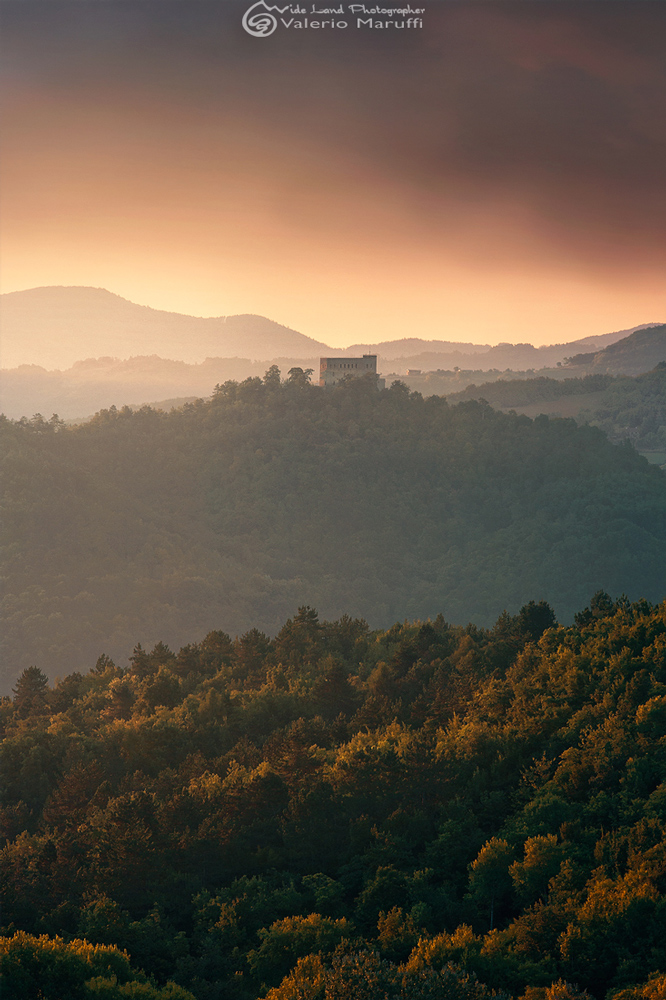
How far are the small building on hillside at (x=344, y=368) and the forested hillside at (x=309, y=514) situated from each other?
3.14m

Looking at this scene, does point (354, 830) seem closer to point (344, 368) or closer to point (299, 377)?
point (344, 368)

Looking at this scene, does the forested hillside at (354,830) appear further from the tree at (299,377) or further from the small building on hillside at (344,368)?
the tree at (299,377)

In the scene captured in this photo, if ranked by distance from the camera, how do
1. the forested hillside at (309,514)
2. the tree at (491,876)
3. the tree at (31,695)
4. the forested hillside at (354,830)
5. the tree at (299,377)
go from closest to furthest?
the forested hillside at (354,830)
the tree at (491,876)
the tree at (31,695)
the forested hillside at (309,514)
the tree at (299,377)

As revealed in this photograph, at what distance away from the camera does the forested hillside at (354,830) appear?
73.8 feet

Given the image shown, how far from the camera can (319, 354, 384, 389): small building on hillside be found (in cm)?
16112

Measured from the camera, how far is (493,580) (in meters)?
148

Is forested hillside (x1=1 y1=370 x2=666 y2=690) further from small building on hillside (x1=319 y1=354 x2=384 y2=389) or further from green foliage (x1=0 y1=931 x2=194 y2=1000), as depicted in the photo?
green foliage (x1=0 y1=931 x2=194 y2=1000)

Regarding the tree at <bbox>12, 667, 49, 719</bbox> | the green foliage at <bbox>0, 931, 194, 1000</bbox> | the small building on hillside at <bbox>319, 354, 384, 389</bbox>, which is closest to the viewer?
the green foliage at <bbox>0, 931, 194, 1000</bbox>

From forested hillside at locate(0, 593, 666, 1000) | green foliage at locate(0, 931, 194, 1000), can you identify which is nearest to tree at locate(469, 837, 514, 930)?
forested hillside at locate(0, 593, 666, 1000)

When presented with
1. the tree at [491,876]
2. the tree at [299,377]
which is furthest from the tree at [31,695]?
the tree at [299,377]

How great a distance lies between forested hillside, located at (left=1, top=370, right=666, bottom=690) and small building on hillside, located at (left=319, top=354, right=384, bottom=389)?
314cm

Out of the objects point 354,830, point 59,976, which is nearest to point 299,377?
point 354,830

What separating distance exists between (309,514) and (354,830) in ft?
430

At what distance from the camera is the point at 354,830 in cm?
3169
